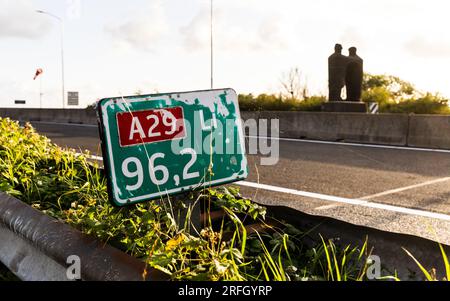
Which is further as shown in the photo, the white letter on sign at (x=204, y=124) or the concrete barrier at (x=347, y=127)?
the concrete barrier at (x=347, y=127)

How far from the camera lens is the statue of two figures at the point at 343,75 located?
2144cm

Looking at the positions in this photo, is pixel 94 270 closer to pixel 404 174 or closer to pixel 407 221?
pixel 407 221

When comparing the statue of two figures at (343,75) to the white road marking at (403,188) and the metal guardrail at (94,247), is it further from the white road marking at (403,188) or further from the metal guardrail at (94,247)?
the metal guardrail at (94,247)

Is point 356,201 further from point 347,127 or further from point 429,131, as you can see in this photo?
point 347,127

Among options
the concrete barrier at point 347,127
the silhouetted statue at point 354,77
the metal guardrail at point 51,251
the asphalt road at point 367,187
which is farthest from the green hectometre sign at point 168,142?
the silhouetted statue at point 354,77

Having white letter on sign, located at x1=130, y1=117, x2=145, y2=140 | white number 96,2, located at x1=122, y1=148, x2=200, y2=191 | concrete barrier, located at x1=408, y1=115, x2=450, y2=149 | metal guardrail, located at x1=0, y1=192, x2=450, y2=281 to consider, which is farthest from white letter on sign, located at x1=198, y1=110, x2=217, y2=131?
concrete barrier, located at x1=408, y1=115, x2=450, y2=149

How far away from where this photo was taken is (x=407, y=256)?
2.36 m

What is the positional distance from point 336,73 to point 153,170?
1977cm

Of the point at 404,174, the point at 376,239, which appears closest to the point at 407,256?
the point at 376,239

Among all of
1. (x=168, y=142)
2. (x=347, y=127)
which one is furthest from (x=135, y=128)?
(x=347, y=127)

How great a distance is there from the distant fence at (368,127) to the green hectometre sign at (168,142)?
10.6 m

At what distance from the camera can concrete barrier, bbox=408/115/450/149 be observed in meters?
12.1

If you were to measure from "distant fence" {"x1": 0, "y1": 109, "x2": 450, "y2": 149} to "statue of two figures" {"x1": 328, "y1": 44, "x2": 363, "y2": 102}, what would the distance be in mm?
4835

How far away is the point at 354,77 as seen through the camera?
2144 cm
